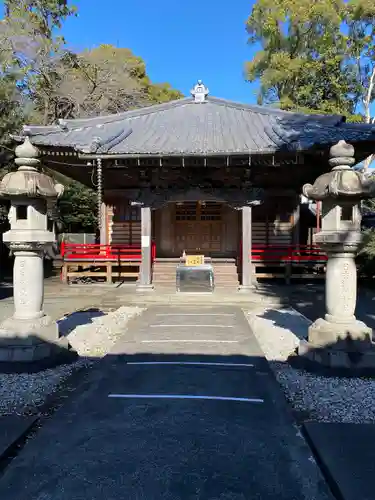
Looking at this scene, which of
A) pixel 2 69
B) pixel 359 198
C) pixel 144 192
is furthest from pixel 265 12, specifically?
pixel 359 198

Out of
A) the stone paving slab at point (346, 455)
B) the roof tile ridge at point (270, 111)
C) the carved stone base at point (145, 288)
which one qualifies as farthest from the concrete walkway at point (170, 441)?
the roof tile ridge at point (270, 111)

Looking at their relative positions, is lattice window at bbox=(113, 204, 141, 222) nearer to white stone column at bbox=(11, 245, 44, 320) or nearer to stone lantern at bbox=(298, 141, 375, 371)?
white stone column at bbox=(11, 245, 44, 320)

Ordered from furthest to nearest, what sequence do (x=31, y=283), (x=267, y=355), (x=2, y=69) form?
(x=2, y=69) < (x=267, y=355) < (x=31, y=283)

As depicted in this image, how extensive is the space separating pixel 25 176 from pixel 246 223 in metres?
7.71

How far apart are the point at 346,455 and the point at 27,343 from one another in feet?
12.4

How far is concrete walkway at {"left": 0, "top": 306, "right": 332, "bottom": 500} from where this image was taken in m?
2.42

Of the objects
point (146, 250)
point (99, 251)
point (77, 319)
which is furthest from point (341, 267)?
point (99, 251)

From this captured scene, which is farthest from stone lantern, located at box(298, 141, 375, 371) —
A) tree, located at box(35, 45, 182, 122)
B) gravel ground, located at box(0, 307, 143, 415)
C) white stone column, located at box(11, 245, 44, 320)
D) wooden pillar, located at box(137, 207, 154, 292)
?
tree, located at box(35, 45, 182, 122)

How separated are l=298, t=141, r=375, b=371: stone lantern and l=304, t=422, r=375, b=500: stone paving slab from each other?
145 centimetres

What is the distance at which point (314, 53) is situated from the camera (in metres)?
24.3

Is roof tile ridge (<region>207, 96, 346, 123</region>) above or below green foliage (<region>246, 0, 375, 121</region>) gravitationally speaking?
below

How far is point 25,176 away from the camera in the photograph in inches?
189

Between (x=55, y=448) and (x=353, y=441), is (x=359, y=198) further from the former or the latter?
(x=55, y=448)

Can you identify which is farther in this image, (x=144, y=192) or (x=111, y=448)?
(x=144, y=192)
